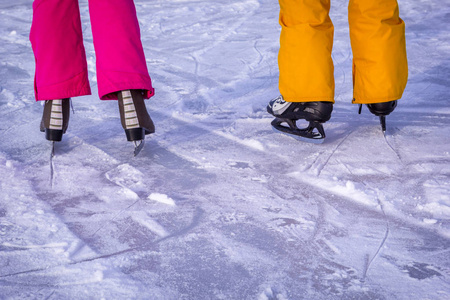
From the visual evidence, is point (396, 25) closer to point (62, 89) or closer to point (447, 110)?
point (447, 110)

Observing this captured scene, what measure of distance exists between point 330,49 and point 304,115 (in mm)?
262

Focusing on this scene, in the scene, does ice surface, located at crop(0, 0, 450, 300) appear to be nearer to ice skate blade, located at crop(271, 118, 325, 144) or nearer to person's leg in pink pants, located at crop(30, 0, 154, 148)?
ice skate blade, located at crop(271, 118, 325, 144)

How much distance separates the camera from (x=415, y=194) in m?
1.70

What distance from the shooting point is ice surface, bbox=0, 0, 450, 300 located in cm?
126

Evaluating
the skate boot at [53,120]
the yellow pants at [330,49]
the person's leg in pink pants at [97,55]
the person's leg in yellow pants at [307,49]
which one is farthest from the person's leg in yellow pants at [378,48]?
the skate boot at [53,120]

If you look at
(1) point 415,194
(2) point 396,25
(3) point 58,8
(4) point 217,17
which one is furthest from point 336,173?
(4) point 217,17

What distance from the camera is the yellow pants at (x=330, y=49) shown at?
203 cm

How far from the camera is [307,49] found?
2025 millimetres

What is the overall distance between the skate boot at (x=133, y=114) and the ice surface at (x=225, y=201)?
0.11 metres

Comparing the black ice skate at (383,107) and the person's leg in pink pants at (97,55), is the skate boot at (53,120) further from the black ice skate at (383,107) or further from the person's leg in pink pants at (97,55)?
the black ice skate at (383,107)

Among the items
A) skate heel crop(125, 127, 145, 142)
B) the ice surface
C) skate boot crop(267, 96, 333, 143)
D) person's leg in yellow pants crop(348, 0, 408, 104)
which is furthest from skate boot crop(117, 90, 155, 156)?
person's leg in yellow pants crop(348, 0, 408, 104)

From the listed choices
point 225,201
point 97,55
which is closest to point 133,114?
point 97,55

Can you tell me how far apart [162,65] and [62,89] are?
1.57m

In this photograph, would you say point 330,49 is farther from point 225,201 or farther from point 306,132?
point 225,201
